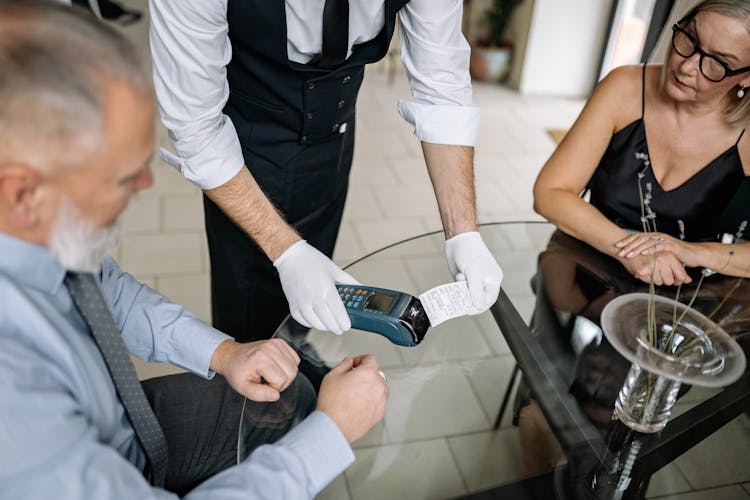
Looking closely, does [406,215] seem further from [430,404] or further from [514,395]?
[430,404]

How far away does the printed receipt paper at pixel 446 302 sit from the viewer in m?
1.23

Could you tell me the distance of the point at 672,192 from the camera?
166cm

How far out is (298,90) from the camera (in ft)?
4.59

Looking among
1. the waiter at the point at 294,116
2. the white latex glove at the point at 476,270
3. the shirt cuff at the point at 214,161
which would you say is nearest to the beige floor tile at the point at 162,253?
the waiter at the point at 294,116

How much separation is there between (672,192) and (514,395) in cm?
67

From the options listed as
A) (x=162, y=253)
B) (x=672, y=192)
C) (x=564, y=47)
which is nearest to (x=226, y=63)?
(x=672, y=192)

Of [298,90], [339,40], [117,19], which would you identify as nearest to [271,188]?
[298,90]

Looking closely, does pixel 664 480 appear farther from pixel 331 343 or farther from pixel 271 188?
pixel 271 188

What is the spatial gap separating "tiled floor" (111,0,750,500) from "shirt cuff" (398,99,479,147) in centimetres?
40

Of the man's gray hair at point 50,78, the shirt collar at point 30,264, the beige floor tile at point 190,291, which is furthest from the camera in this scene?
the beige floor tile at point 190,291

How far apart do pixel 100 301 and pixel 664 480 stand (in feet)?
3.36

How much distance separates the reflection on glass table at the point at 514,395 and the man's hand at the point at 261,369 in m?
0.12

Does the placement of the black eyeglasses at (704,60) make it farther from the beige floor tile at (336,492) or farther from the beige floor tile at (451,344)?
the beige floor tile at (336,492)

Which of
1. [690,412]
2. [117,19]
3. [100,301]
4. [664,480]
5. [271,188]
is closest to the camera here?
[100,301]
